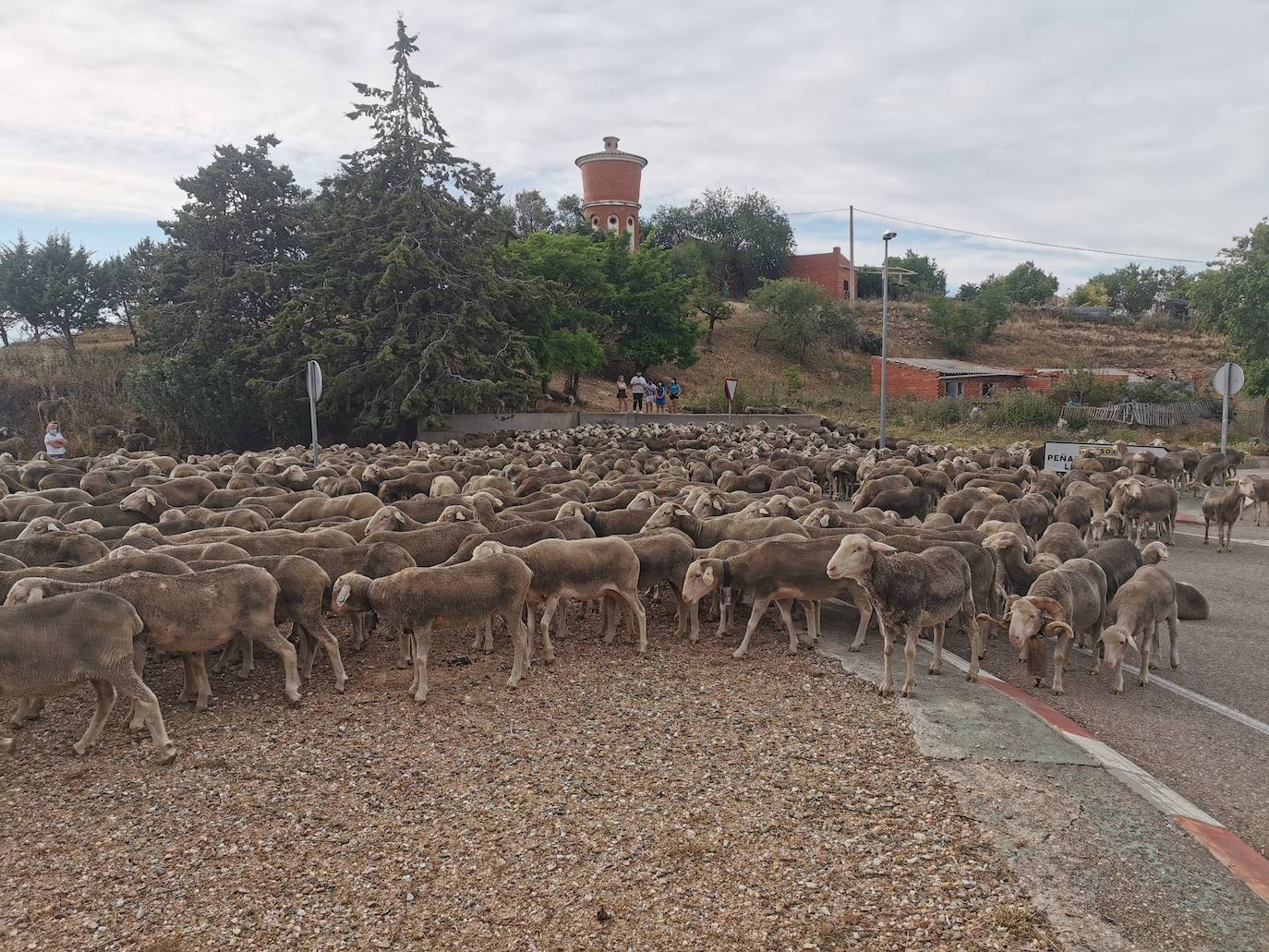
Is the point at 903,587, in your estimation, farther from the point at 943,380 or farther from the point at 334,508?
the point at 943,380

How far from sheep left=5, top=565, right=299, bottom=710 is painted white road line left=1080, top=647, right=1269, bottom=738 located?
8.44 meters

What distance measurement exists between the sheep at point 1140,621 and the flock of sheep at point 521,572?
32mm

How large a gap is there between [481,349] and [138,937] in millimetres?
29550

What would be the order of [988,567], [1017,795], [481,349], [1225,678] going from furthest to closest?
[481,349] < [988,567] < [1225,678] < [1017,795]

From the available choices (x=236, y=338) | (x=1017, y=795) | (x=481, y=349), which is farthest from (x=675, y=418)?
(x=1017, y=795)

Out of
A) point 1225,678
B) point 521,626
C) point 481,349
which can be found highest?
point 481,349

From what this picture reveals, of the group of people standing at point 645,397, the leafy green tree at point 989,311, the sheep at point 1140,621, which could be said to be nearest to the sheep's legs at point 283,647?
the sheep at point 1140,621

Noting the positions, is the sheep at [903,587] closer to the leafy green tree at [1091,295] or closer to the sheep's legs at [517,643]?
the sheep's legs at [517,643]

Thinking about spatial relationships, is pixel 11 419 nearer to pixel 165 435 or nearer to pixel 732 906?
pixel 165 435

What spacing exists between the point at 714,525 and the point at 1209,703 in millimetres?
5935

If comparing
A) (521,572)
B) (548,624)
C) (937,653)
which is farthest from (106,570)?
(937,653)

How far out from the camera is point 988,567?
9266 millimetres

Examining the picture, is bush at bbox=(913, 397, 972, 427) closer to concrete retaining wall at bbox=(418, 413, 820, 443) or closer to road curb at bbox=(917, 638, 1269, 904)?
concrete retaining wall at bbox=(418, 413, 820, 443)

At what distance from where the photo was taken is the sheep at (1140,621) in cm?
809
